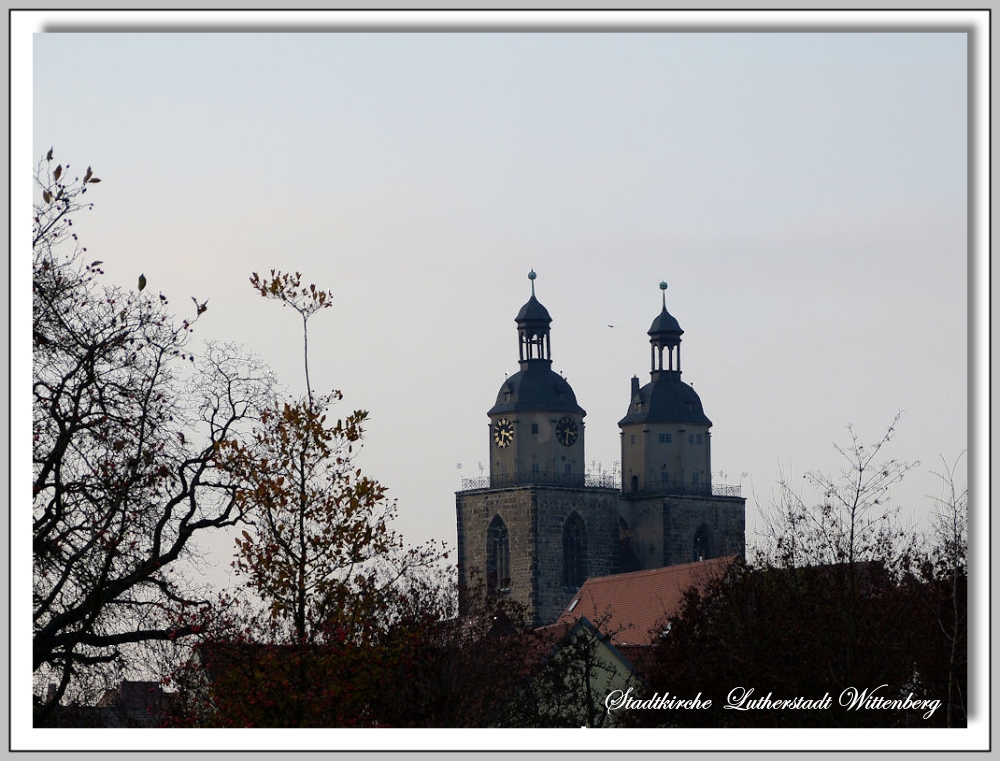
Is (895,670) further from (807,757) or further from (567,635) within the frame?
(567,635)

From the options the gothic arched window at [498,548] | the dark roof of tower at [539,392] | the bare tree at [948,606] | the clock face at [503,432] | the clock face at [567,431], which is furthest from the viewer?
the clock face at [503,432]

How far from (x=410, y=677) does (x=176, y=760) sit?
14173 millimetres

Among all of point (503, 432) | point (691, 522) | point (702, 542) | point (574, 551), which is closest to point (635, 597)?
point (574, 551)

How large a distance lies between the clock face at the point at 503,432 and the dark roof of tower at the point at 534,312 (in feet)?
17.9

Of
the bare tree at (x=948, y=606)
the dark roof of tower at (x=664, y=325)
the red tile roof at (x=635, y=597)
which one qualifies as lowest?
the red tile roof at (x=635, y=597)

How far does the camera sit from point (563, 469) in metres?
91.2

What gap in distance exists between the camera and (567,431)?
9194cm

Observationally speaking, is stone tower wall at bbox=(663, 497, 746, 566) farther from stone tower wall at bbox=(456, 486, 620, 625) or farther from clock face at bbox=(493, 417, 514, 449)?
clock face at bbox=(493, 417, 514, 449)

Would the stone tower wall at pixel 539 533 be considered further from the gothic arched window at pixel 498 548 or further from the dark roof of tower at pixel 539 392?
the dark roof of tower at pixel 539 392

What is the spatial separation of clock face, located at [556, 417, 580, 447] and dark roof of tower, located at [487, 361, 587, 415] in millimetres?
588

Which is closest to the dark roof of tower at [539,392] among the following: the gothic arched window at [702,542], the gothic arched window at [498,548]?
the gothic arched window at [498,548]

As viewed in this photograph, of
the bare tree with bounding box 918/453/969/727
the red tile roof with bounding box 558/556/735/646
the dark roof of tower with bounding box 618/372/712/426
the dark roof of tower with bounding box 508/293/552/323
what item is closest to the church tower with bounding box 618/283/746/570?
the dark roof of tower with bounding box 618/372/712/426

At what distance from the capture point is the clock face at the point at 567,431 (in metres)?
91.5
